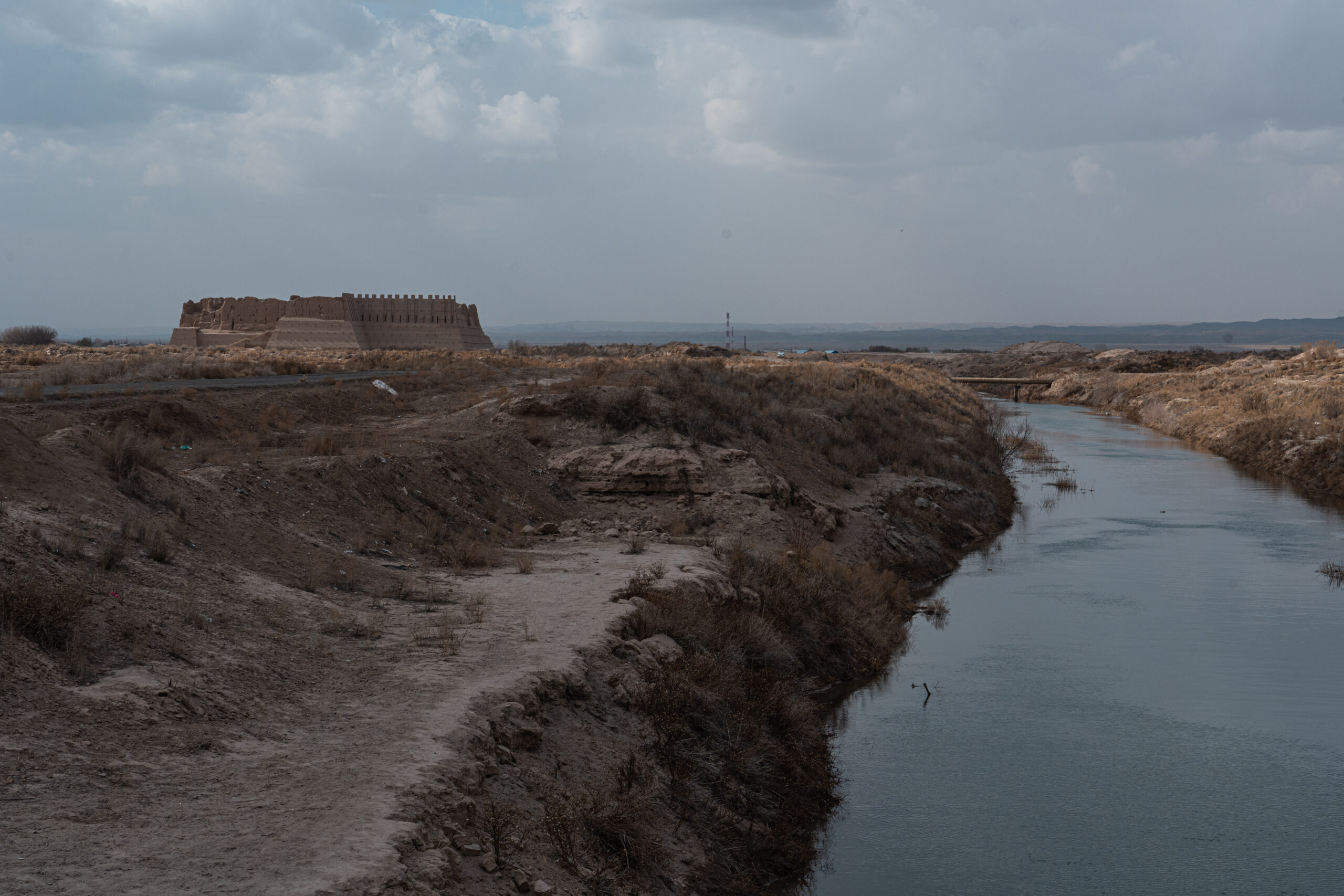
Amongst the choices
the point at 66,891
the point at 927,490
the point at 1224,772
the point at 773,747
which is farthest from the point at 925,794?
the point at 927,490

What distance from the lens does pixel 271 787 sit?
6004 millimetres

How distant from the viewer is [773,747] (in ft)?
32.7

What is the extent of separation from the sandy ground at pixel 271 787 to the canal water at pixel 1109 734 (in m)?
3.82

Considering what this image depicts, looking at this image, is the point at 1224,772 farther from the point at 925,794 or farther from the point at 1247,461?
the point at 1247,461

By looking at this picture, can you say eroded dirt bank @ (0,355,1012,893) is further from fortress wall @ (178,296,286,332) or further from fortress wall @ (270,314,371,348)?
fortress wall @ (178,296,286,332)

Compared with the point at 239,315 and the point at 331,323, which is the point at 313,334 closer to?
the point at 331,323

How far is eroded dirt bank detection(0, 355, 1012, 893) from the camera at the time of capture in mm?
5652

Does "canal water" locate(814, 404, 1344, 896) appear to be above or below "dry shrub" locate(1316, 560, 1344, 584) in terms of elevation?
below

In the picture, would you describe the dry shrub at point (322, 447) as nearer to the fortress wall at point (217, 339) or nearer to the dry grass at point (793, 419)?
the dry grass at point (793, 419)

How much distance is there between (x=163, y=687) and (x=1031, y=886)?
718 cm

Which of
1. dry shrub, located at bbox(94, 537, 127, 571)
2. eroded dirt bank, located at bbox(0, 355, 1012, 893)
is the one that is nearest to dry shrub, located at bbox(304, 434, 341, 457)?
eroded dirt bank, located at bbox(0, 355, 1012, 893)

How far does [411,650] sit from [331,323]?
5029 centimetres

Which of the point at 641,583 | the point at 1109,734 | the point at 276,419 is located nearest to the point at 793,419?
the point at 276,419

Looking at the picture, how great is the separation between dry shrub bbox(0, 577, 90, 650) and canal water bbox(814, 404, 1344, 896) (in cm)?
625
